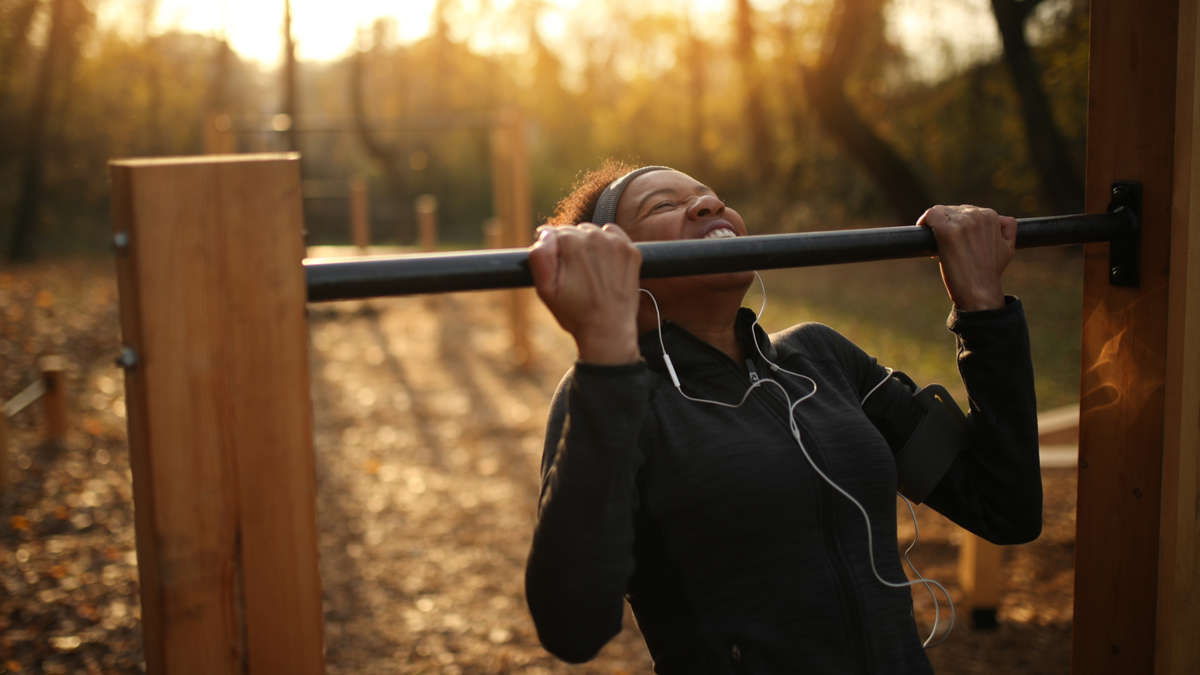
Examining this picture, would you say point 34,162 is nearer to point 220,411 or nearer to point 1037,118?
point 1037,118

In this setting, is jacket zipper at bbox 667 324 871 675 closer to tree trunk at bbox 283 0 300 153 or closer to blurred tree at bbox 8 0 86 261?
tree trunk at bbox 283 0 300 153

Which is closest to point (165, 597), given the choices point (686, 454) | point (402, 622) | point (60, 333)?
point (686, 454)

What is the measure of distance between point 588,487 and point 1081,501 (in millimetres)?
983

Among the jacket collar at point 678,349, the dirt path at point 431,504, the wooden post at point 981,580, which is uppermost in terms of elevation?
the jacket collar at point 678,349

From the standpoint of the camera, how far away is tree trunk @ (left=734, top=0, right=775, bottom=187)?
18234mm

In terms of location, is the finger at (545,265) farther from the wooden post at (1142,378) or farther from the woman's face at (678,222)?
the wooden post at (1142,378)

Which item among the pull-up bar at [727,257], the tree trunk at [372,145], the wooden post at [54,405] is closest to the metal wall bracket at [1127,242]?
the pull-up bar at [727,257]

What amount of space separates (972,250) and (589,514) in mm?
802

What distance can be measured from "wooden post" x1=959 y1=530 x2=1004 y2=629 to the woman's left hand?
228 centimetres

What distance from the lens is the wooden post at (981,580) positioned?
3.44m

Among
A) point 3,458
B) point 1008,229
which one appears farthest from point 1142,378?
point 3,458

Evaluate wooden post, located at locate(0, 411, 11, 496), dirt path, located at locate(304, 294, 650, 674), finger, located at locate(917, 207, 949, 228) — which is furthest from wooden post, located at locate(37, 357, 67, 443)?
finger, located at locate(917, 207, 949, 228)

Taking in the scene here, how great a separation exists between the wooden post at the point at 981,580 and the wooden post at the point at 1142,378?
2019 mm

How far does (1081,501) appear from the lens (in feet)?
5.10
